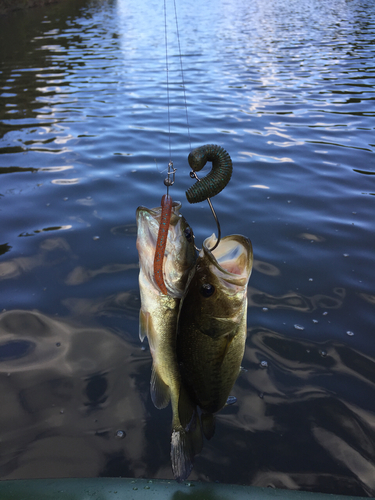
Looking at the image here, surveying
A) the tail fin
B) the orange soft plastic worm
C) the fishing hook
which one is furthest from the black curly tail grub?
the tail fin

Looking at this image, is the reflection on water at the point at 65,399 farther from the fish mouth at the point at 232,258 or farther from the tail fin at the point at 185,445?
the fish mouth at the point at 232,258

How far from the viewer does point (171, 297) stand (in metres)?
2.38

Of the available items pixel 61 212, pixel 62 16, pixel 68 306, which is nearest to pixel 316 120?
pixel 61 212

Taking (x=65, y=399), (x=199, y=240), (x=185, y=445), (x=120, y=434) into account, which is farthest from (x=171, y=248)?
(x=199, y=240)

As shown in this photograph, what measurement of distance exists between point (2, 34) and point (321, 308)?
27164mm

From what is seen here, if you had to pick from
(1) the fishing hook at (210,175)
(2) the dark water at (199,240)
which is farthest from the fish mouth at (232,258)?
(2) the dark water at (199,240)

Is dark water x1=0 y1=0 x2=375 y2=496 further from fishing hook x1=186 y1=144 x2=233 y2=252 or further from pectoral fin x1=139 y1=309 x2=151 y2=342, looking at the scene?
fishing hook x1=186 y1=144 x2=233 y2=252

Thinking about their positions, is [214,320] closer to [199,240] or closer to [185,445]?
[185,445]

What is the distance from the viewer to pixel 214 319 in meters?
2.19

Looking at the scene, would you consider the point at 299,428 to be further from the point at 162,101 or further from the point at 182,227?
the point at 162,101

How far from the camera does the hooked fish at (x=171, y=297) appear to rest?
2.32m

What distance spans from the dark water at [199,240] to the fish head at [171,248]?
5.14 feet

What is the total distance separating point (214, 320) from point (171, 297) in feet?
1.09

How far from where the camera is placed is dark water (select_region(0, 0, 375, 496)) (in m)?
3.11
